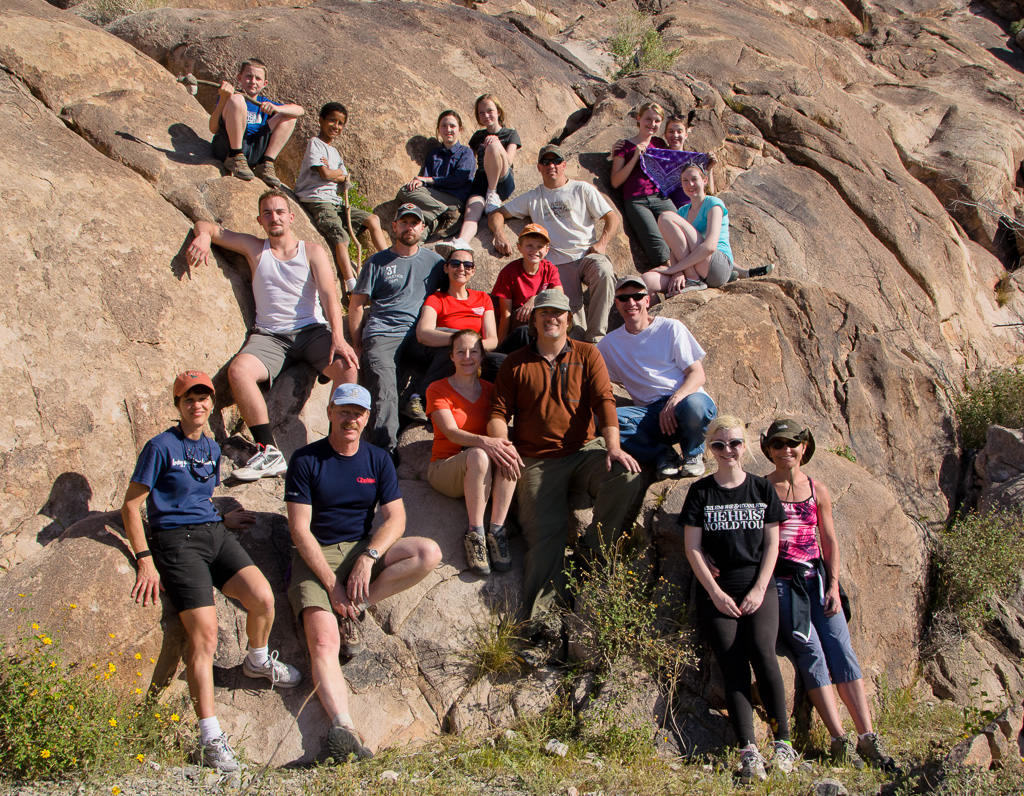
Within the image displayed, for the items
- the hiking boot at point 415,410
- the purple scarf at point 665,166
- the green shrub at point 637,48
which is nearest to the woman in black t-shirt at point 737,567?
the hiking boot at point 415,410

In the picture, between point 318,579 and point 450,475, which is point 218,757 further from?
point 450,475

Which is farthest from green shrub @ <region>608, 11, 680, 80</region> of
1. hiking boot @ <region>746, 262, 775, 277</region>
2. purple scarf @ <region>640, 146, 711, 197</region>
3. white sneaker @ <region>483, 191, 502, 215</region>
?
hiking boot @ <region>746, 262, 775, 277</region>

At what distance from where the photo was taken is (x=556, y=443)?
577 centimetres

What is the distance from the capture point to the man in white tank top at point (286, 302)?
658cm

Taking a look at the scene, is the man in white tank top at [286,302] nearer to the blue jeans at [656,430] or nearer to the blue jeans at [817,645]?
the blue jeans at [656,430]

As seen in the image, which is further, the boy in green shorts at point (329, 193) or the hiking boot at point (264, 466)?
the boy in green shorts at point (329, 193)

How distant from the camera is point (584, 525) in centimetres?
609

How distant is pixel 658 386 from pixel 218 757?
155 inches

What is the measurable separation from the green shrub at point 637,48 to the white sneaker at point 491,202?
5.44 m

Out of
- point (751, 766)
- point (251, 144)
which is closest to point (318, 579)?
point (751, 766)

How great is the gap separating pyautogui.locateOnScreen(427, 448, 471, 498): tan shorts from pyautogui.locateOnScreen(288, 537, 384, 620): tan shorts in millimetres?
833

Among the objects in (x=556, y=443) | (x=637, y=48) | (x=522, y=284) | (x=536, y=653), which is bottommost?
(x=536, y=653)

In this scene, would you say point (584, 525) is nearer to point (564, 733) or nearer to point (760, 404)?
point (564, 733)

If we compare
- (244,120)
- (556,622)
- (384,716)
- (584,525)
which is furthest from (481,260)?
(384,716)
